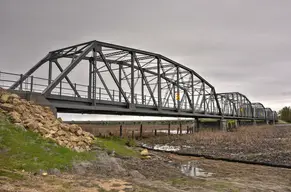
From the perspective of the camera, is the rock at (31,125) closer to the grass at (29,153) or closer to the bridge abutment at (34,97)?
the grass at (29,153)

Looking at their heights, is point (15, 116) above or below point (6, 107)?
below

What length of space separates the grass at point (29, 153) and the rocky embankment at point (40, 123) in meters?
0.68

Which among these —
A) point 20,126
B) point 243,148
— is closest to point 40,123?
point 20,126

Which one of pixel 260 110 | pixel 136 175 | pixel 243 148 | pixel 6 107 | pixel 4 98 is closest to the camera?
pixel 136 175

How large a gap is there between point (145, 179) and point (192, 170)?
498 centimetres

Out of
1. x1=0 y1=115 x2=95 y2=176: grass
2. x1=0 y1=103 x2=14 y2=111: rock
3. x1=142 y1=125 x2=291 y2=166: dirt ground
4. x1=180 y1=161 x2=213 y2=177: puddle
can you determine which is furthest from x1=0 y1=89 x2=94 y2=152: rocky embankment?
x1=142 y1=125 x2=291 y2=166: dirt ground

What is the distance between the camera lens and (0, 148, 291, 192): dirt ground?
9789mm

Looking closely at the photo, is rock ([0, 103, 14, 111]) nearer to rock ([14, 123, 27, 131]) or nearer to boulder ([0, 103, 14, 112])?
boulder ([0, 103, 14, 112])

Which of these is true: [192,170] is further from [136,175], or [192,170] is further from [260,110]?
[260,110]

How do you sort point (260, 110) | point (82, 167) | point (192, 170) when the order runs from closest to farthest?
point (82, 167) → point (192, 170) → point (260, 110)

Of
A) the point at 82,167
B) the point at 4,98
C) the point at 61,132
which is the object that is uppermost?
the point at 4,98

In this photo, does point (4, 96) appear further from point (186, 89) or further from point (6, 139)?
point (186, 89)

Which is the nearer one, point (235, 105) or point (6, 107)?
point (6, 107)

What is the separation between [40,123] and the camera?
1642cm
